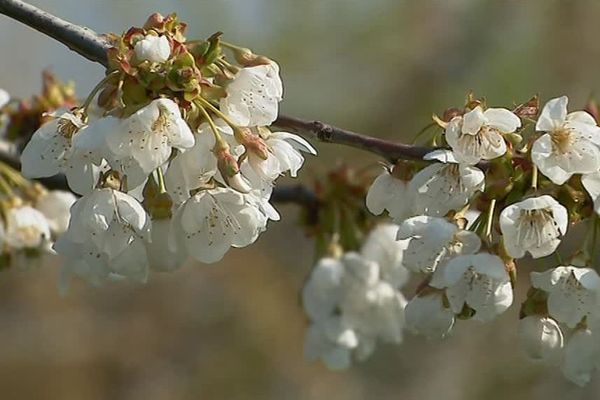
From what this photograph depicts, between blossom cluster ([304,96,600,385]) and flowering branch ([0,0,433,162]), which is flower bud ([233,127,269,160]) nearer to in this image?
flowering branch ([0,0,433,162])

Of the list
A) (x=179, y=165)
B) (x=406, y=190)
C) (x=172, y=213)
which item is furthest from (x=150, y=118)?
(x=406, y=190)

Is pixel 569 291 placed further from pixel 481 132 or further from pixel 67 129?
pixel 67 129

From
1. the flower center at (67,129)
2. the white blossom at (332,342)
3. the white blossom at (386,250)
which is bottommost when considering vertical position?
the white blossom at (332,342)

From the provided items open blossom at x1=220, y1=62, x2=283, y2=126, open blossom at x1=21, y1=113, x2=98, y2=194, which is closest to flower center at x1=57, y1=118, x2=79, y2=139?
open blossom at x1=21, y1=113, x2=98, y2=194

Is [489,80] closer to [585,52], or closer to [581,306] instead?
[585,52]

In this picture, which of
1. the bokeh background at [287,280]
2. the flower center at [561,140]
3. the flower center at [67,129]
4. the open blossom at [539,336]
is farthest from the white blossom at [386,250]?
the bokeh background at [287,280]

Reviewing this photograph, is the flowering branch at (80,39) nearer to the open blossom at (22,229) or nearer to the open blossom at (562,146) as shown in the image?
the open blossom at (562,146)
